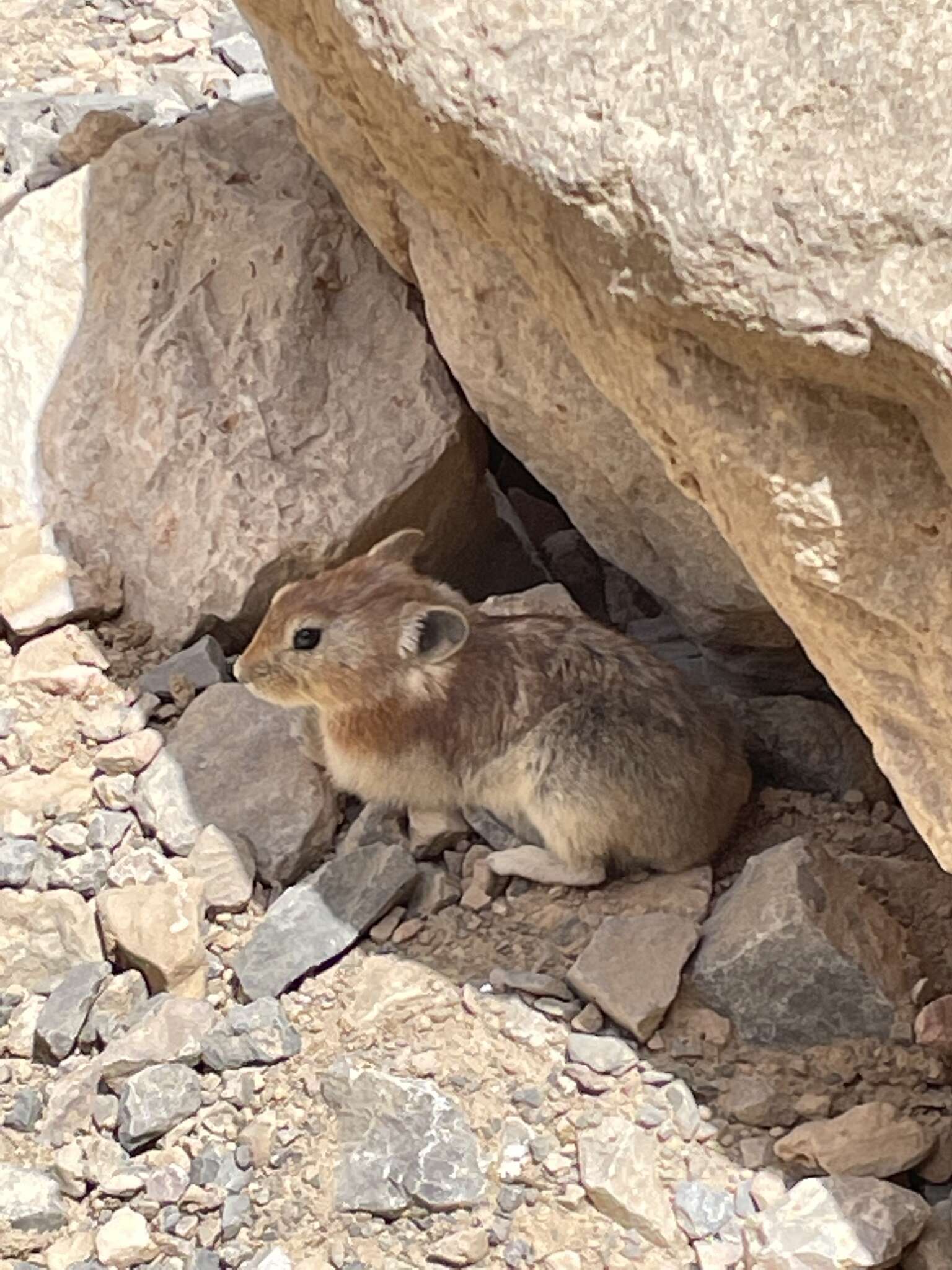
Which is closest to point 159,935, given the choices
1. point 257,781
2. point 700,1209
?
point 257,781

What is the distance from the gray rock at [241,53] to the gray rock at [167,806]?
3864 mm

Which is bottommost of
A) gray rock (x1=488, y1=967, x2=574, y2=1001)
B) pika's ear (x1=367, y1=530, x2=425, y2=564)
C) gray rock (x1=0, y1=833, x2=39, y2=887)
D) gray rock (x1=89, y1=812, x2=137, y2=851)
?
gray rock (x1=0, y1=833, x2=39, y2=887)

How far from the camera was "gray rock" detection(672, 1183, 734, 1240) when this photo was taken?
388 centimetres

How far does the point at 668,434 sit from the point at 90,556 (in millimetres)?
2964

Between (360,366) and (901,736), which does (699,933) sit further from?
(360,366)

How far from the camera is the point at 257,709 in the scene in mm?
5504

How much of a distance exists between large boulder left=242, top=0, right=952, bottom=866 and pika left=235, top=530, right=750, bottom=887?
1207mm

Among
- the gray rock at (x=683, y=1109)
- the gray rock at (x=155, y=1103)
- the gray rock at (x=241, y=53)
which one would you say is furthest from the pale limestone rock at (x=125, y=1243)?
the gray rock at (x=241, y=53)

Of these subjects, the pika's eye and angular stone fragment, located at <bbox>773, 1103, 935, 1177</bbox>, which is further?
the pika's eye

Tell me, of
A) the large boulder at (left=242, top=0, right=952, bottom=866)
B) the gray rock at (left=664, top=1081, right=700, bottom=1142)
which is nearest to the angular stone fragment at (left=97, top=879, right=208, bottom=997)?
the gray rock at (left=664, top=1081, right=700, bottom=1142)

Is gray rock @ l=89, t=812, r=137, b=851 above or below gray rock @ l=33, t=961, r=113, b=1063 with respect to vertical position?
above

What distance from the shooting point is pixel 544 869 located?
4.90m

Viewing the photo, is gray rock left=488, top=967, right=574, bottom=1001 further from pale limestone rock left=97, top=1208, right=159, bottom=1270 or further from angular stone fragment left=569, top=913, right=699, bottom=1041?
pale limestone rock left=97, top=1208, right=159, bottom=1270

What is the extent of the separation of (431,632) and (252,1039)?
4.58 ft
